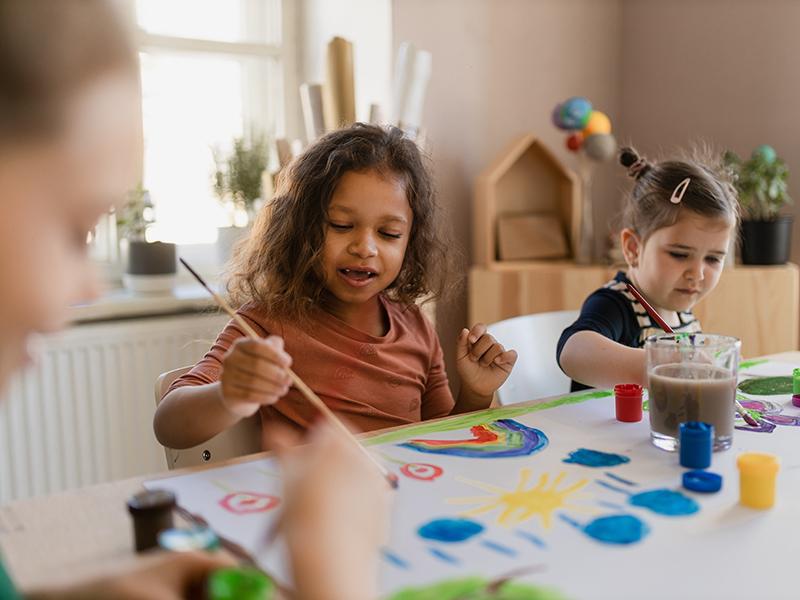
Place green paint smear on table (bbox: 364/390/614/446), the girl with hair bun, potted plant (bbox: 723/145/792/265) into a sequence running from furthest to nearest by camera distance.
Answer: potted plant (bbox: 723/145/792/265) → the girl with hair bun → green paint smear on table (bbox: 364/390/614/446)

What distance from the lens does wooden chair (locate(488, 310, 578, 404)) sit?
4.68ft

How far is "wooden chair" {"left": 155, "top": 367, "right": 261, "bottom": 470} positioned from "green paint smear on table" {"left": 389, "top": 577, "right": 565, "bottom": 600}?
1.73 ft

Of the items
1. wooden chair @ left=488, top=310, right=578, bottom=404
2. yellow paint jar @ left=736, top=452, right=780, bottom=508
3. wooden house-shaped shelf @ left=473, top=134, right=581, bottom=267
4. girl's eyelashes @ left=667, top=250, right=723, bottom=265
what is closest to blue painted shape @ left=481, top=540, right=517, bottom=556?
yellow paint jar @ left=736, top=452, right=780, bottom=508

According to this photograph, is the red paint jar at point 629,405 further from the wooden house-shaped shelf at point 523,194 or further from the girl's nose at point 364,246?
the wooden house-shaped shelf at point 523,194

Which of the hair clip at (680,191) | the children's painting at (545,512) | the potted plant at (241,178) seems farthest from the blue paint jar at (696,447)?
the potted plant at (241,178)

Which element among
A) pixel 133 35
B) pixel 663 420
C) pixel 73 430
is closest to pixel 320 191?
pixel 663 420

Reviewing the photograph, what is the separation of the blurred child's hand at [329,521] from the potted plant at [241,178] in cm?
169

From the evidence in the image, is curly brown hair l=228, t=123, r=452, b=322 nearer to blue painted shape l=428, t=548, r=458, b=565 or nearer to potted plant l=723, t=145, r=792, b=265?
blue painted shape l=428, t=548, r=458, b=565

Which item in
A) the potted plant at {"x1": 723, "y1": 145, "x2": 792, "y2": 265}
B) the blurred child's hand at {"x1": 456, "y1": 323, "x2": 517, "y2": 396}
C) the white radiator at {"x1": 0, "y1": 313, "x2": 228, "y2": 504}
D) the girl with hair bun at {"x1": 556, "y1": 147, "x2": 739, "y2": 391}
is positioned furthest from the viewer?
the potted plant at {"x1": 723, "y1": 145, "x2": 792, "y2": 265}

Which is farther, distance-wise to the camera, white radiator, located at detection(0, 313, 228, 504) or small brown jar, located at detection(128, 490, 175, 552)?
white radiator, located at detection(0, 313, 228, 504)

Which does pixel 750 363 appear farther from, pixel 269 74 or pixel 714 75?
pixel 269 74

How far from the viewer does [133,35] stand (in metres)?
0.51

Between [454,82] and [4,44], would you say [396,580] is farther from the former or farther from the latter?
[454,82]

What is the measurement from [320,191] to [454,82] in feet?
3.69
